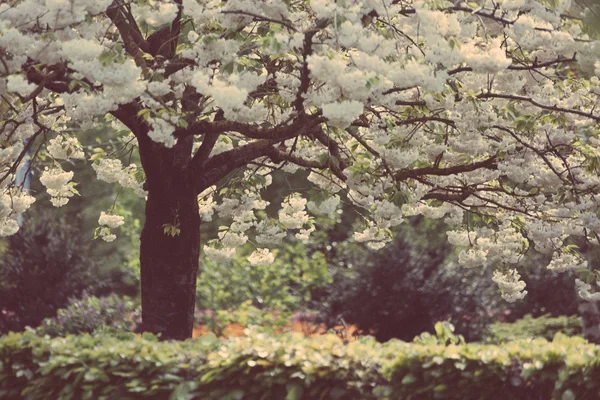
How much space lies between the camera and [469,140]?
816 centimetres

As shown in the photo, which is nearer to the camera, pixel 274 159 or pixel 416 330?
pixel 274 159

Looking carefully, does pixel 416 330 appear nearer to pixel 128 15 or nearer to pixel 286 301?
pixel 286 301

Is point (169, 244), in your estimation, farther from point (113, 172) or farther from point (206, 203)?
point (206, 203)

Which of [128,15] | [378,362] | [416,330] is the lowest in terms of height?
[378,362]

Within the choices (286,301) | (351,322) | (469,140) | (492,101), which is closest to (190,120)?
(469,140)

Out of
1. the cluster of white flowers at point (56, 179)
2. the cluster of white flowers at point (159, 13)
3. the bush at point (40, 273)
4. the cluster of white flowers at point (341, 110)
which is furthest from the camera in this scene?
the bush at point (40, 273)

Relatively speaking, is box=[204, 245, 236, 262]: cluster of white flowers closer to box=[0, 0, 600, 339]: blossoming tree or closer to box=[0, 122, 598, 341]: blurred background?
box=[0, 0, 600, 339]: blossoming tree

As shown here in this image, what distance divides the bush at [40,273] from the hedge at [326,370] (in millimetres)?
7611

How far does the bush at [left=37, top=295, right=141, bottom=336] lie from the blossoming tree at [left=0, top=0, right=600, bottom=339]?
4.73ft

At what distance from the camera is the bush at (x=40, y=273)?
13812 mm

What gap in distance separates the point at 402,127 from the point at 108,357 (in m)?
3.63

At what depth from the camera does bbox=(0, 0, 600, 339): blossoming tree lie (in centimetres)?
598

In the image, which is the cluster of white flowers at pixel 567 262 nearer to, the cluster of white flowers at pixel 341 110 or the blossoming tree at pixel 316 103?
the blossoming tree at pixel 316 103

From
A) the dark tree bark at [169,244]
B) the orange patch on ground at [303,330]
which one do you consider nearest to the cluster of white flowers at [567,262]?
the orange patch on ground at [303,330]
